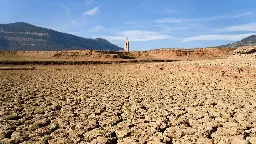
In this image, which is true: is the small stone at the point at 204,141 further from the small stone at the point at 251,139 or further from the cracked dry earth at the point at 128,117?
the small stone at the point at 251,139

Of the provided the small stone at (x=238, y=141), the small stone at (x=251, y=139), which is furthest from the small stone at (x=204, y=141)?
the small stone at (x=251, y=139)

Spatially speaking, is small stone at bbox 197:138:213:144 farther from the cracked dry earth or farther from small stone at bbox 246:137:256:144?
small stone at bbox 246:137:256:144

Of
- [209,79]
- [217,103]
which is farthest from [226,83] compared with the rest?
[217,103]

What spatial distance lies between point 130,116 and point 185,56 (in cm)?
3737

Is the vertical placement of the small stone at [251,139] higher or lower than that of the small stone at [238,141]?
higher

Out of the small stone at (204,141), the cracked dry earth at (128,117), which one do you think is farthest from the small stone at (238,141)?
the small stone at (204,141)

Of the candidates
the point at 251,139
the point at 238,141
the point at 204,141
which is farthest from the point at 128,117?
the point at 251,139

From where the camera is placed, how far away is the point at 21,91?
39.0 ft

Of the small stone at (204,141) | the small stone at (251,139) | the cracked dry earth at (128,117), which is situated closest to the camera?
the small stone at (251,139)

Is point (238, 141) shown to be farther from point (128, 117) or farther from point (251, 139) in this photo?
point (128, 117)

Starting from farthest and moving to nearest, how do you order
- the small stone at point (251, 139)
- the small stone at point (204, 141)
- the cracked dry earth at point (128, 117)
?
1. the cracked dry earth at point (128, 117)
2. the small stone at point (204, 141)
3. the small stone at point (251, 139)

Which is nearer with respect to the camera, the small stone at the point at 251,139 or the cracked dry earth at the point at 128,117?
the small stone at the point at 251,139

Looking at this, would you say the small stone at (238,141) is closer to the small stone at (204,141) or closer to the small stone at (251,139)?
the small stone at (251,139)

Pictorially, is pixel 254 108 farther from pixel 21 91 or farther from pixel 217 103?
pixel 21 91
